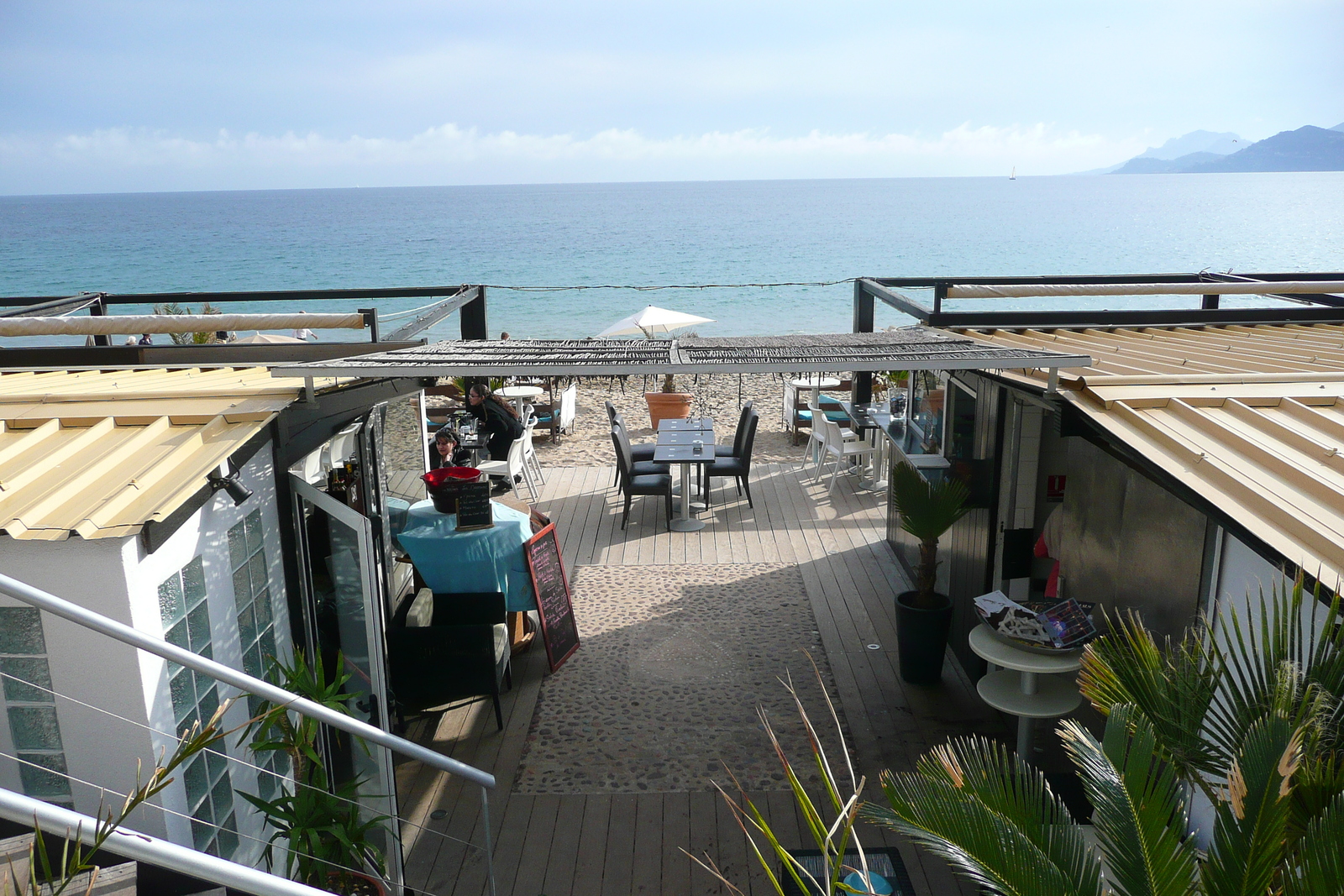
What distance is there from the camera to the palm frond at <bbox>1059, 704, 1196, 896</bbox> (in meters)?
1.75

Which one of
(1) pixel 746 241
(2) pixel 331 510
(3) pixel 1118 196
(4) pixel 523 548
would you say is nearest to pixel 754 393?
(4) pixel 523 548

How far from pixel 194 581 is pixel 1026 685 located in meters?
3.97

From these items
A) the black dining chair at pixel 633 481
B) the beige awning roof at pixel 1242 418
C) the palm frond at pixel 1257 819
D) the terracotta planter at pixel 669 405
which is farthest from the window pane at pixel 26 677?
the terracotta planter at pixel 669 405

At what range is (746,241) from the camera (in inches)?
2977

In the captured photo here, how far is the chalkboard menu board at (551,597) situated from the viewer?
6.29 meters

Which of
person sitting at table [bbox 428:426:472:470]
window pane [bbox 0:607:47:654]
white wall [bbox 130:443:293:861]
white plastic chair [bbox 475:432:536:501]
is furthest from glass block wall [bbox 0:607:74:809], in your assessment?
white plastic chair [bbox 475:432:536:501]

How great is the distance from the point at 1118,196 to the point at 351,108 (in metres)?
114

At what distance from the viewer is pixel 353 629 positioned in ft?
15.5

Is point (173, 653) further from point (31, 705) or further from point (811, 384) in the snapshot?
point (811, 384)

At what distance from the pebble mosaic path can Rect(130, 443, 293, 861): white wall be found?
1.65 meters

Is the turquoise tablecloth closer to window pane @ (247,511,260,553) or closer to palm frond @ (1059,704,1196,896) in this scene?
window pane @ (247,511,260,553)

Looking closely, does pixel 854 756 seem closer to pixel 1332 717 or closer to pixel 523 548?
pixel 523 548

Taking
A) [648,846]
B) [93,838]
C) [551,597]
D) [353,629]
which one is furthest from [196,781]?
[551,597]

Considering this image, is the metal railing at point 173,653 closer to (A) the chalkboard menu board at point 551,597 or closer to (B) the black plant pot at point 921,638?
(A) the chalkboard menu board at point 551,597
